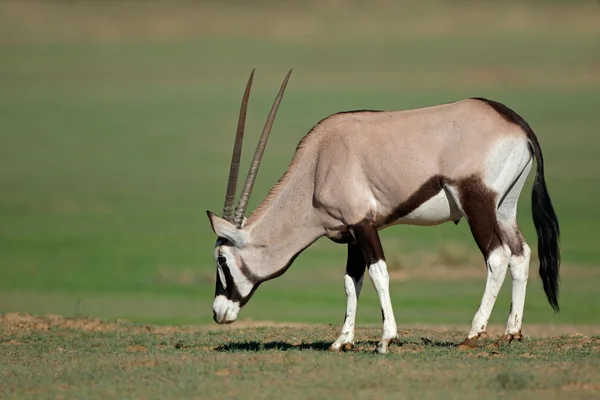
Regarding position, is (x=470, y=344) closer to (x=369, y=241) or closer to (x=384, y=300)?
(x=384, y=300)

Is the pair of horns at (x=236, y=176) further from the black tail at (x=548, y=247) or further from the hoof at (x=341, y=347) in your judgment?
the black tail at (x=548, y=247)

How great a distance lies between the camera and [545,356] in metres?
12.4

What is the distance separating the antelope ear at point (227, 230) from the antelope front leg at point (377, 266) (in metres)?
1.29

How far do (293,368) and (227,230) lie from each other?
241 centimetres

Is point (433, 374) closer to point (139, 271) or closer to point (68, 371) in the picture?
point (68, 371)

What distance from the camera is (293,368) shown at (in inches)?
449

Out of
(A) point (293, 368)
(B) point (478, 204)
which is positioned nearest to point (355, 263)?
(B) point (478, 204)

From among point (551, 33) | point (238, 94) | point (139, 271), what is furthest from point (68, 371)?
point (551, 33)

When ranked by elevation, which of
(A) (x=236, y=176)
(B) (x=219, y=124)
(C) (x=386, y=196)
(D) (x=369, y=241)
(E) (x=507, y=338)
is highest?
(B) (x=219, y=124)

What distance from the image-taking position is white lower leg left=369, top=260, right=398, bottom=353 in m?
12.8

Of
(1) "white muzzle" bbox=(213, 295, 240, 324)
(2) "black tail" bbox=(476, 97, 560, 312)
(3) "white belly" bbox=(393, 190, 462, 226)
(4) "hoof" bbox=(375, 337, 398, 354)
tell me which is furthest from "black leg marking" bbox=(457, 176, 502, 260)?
(1) "white muzzle" bbox=(213, 295, 240, 324)

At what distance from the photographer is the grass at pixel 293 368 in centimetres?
1046

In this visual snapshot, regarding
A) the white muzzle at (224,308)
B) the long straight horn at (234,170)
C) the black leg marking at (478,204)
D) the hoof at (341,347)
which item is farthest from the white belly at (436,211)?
the white muzzle at (224,308)

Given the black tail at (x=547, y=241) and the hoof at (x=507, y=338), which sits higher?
the black tail at (x=547, y=241)
